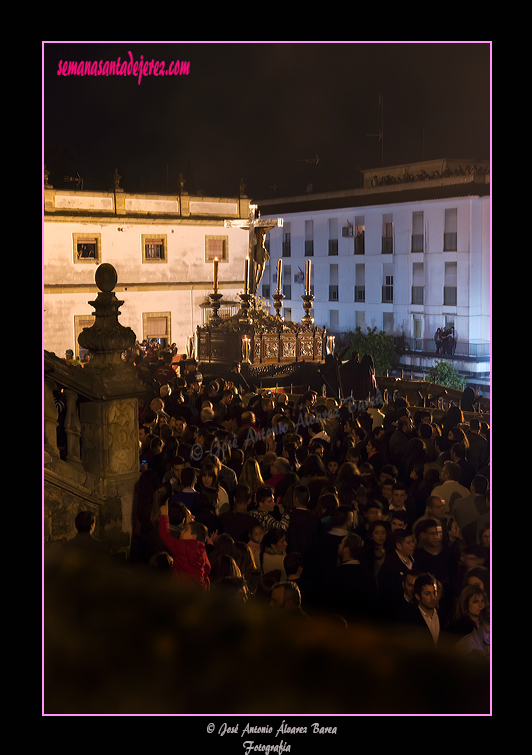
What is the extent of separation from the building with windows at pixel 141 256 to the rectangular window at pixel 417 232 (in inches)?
310

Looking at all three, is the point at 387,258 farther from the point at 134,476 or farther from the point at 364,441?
the point at 134,476

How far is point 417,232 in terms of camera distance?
123 feet

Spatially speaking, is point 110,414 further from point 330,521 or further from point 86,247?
point 86,247

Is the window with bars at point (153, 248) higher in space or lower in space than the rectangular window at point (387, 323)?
higher

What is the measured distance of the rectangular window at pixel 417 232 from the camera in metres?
37.2

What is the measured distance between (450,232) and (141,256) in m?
13.3

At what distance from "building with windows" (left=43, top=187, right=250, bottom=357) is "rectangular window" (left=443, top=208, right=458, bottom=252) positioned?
8636 mm

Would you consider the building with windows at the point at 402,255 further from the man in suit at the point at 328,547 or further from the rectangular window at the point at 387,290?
the man in suit at the point at 328,547

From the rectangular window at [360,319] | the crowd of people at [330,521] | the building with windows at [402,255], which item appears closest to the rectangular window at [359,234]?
the building with windows at [402,255]

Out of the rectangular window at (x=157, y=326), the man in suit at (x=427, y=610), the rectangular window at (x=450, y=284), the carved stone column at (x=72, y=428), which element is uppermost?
the rectangular window at (x=450, y=284)

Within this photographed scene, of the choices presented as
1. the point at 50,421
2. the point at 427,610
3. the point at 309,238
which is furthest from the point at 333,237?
the point at 427,610

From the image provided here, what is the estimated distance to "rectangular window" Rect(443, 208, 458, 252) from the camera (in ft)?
116

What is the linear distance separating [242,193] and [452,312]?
10.2 meters

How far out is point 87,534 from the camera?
6.03 m
